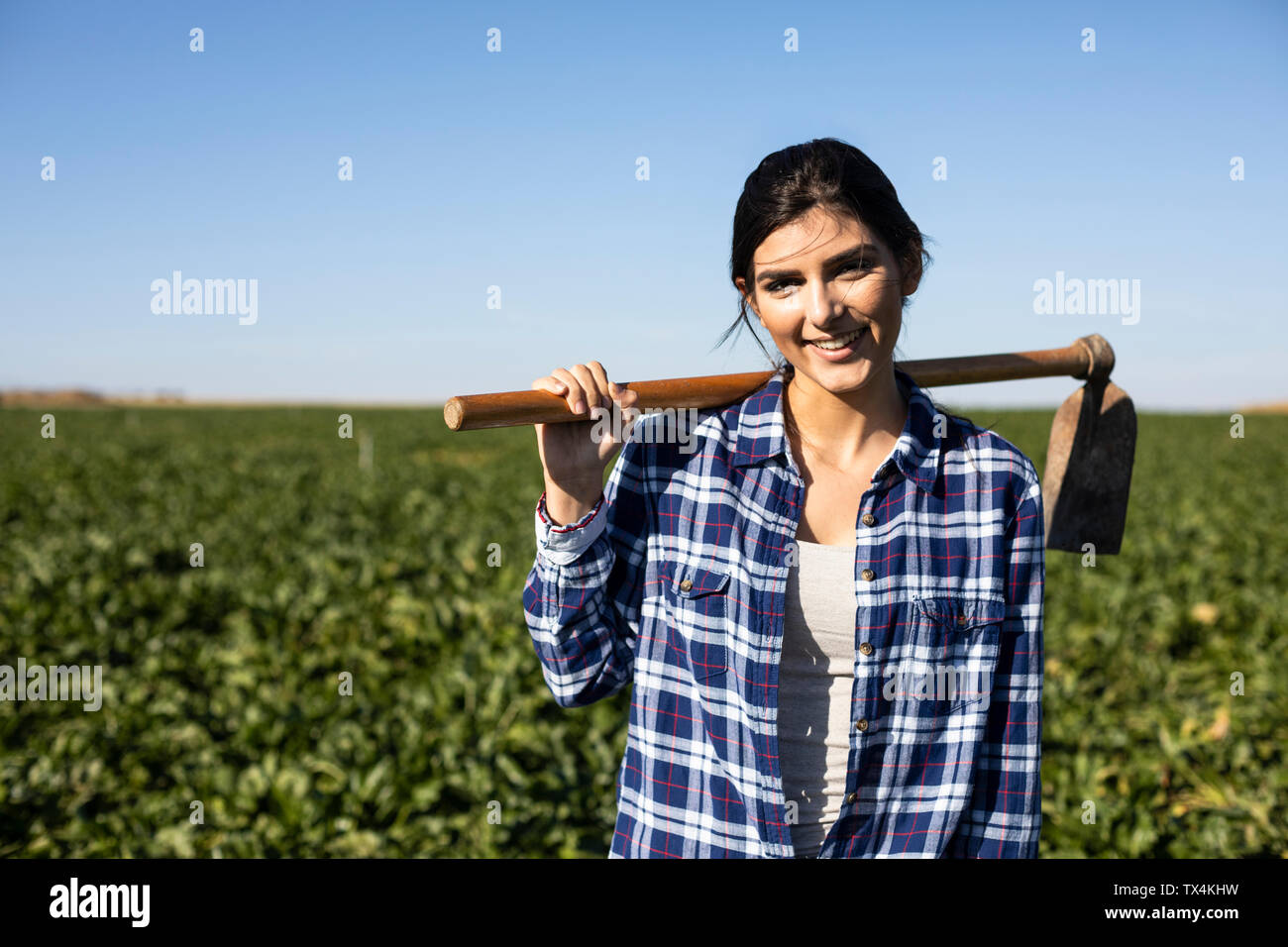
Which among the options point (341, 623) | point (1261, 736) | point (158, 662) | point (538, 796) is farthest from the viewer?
point (341, 623)

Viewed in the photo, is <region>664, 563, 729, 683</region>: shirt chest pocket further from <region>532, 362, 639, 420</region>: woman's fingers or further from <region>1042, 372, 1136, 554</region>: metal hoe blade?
<region>1042, 372, 1136, 554</region>: metal hoe blade

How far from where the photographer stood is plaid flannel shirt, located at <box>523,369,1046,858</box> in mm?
1715

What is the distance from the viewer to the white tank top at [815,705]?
5.73 feet

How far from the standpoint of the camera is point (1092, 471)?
2658 millimetres

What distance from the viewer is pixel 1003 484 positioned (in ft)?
5.92

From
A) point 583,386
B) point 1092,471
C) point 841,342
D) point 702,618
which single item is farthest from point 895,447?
point 1092,471

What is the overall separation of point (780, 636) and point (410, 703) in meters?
3.99

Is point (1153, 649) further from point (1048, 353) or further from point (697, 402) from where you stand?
Result: point (697, 402)

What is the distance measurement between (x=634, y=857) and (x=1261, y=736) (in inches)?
192

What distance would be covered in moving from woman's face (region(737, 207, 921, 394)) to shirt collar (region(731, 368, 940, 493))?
0.48 feet

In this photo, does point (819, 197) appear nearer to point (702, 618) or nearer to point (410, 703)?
point (702, 618)

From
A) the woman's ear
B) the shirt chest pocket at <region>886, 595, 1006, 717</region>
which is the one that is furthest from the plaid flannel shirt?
the woman's ear
